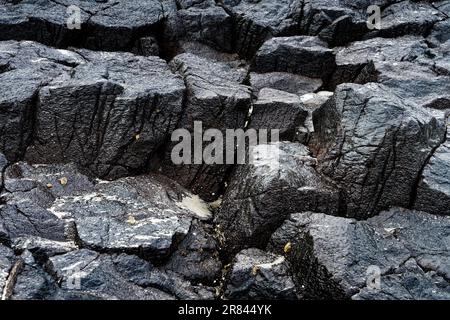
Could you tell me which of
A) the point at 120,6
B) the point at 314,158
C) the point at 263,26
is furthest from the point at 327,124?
the point at 120,6

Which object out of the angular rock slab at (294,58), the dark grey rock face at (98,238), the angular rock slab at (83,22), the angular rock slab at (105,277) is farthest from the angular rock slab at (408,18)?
the angular rock slab at (105,277)

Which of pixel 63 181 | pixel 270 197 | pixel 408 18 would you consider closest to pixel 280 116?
pixel 270 197

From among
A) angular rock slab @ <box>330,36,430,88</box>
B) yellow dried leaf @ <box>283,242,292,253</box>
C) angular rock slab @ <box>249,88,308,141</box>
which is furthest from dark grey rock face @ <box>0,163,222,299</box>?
angular rock slab @ <box>330,36,430,88</box>

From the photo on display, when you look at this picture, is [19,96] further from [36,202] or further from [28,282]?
[28,282]

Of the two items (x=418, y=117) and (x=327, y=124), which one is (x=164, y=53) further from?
(x=418, y=117)

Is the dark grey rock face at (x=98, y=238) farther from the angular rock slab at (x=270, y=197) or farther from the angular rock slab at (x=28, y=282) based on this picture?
the angular rock slab at (x=270, y=197)

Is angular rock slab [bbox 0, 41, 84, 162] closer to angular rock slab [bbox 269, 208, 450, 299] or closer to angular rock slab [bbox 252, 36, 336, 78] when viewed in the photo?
angular rock slab [bbox 252, 36, 336, 78]
